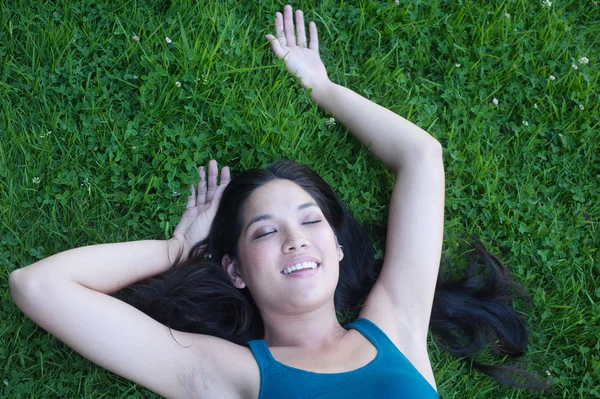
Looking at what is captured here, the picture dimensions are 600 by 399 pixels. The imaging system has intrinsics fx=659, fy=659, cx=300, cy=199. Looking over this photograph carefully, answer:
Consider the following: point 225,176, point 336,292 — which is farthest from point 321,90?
point 336,292

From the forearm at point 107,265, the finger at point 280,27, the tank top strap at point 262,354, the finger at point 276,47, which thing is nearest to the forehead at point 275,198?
the forearm at point 107,265

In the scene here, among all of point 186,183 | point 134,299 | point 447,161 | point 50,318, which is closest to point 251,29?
point 186,183

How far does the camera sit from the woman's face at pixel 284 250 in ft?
11.4

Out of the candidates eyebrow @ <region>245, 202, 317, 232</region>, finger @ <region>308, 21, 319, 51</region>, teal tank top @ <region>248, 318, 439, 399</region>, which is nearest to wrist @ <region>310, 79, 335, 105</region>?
finger @ <region>308, 21, 319, 51</region>

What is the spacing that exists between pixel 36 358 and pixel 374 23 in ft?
10.3

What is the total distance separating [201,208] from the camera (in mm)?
4145

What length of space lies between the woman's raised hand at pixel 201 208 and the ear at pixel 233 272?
256mm

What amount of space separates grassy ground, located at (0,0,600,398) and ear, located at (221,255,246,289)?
50 cm

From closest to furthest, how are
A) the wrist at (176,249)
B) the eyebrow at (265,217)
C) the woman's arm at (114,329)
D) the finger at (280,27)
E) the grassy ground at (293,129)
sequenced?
the woman's arm at (114,329), the eyebrow at (265,217), the wrist at (176,249), the grassy ground at (293,129), the finger at (280,27)

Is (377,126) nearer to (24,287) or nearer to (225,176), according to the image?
(225,176)

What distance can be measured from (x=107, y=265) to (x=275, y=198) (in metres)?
0.99

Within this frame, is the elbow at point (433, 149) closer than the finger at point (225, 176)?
Yes

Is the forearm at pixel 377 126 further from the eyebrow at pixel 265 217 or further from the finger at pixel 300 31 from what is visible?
the eyebrow at pixel 265 217

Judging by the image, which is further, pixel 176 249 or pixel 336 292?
pixel 336 292
